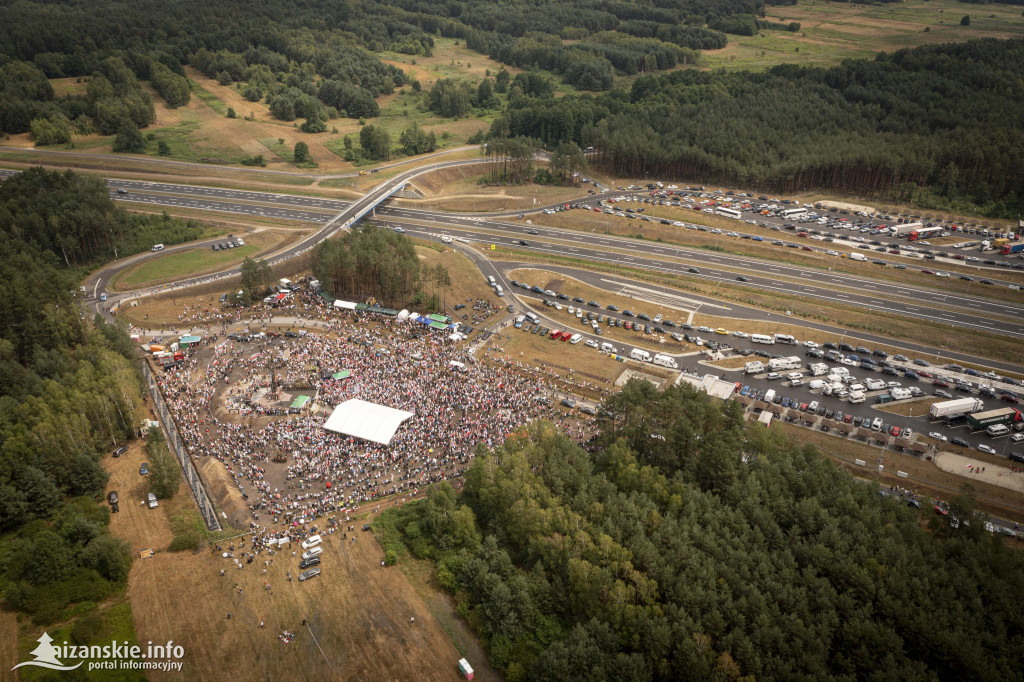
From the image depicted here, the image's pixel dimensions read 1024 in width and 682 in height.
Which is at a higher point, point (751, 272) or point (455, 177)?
point (455, 177)

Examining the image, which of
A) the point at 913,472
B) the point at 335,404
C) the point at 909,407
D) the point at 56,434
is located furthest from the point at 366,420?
the point at 909,407

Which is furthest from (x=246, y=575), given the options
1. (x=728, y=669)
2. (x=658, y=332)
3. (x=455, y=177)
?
(x=455, y=177)

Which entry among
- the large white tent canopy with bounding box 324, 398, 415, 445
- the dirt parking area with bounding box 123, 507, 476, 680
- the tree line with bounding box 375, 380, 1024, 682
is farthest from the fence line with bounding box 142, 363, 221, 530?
the tree line with bounding box 375, 380, 1024, 682

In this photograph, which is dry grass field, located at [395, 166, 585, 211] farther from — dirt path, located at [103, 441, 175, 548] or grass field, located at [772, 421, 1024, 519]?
dirt path, located at [103, 441, 175, 548]

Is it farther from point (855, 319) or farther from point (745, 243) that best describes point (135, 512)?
point (745, 243)

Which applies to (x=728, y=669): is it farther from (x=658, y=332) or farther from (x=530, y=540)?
(x=658, y=332)
